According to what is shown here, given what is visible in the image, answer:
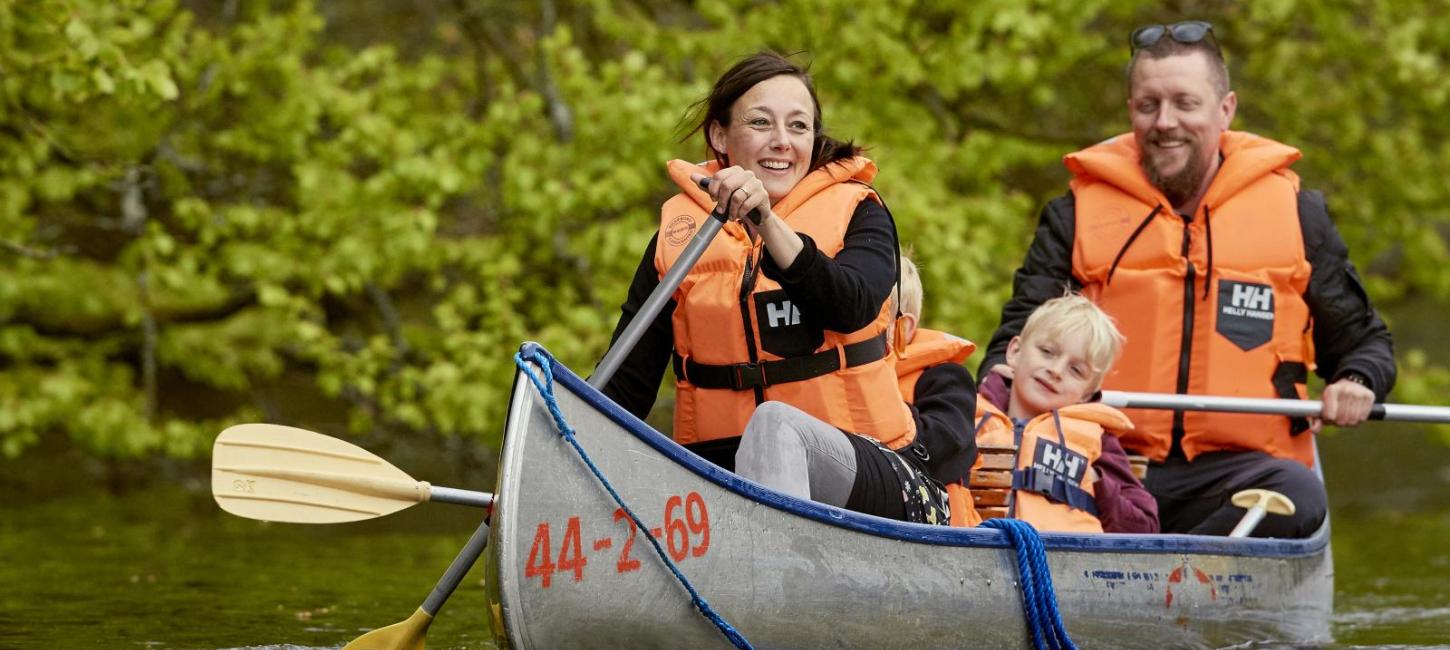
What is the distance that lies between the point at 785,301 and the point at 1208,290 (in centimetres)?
188

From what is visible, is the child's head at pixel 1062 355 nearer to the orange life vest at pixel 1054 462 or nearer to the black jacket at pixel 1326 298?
the orange life vest at pixel 1054 462

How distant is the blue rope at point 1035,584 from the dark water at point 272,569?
4.96ft

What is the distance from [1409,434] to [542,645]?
1140cm

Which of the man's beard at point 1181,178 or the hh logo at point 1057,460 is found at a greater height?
the man's beard at point 1181,178

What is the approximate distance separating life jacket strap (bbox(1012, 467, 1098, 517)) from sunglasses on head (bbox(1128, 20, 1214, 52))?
1459mm

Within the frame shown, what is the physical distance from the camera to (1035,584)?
4391 millimetres

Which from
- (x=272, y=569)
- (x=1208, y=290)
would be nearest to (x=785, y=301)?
(x=1208, y=290)

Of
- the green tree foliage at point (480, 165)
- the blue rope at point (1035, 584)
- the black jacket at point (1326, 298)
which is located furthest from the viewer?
the green tree foliage at point (480, 165)

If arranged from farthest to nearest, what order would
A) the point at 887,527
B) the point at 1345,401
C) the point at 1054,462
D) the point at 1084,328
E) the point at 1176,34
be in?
the point at 1176,34 < the point at 1345,401 < the point at 1084,328 < the point at 1054,462 < the point at 887,527

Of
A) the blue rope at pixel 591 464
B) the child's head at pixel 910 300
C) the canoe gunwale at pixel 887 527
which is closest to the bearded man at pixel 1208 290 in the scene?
the canoe gunwale at pixel 887 527

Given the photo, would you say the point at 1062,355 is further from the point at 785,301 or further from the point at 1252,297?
the point at 785,301

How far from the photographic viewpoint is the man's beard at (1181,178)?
5.63 metres

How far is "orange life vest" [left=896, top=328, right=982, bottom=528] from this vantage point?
4559 mm

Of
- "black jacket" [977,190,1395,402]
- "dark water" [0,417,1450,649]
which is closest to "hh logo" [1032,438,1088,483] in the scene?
"black jacket" [977,190,1395,402]
